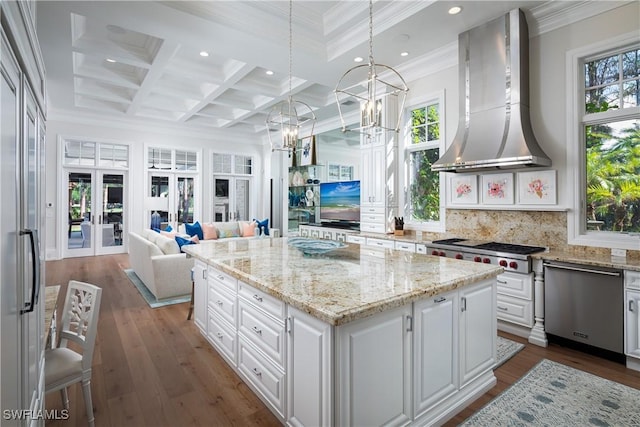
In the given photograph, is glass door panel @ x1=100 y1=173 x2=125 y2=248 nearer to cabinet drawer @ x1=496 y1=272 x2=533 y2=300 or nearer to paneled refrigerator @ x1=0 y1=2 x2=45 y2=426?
paneled refrigerator @ x1=0 y1=2 x2=45 y2=426

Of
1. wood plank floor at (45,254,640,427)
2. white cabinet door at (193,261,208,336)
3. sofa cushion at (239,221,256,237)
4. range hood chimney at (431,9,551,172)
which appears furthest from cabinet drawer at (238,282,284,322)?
sofa cushion at (239,221,256,237)

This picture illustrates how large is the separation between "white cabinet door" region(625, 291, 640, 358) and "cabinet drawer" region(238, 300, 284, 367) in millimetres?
2753

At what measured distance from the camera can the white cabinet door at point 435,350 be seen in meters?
1.85

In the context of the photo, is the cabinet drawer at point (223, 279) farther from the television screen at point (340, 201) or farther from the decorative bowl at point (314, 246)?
the television screen at point (340, 201)

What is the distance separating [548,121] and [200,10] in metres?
3.81

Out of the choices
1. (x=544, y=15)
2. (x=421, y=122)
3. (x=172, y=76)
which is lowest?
(x=421, y=122)

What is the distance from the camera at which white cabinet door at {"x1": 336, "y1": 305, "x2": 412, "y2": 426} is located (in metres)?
1.52

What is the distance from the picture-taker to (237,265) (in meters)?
2.38

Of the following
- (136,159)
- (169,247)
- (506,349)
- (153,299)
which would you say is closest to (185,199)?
(136,159)

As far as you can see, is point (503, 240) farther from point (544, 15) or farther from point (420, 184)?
point (544, 15)

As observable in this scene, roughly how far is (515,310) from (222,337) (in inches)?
110

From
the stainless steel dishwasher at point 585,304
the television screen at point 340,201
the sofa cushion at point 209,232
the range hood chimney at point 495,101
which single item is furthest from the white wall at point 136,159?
the stainless steel dishwasher at point 585,304

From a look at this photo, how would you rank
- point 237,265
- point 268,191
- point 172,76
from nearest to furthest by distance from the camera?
→ point 237,265
point 172,76
point 268,191

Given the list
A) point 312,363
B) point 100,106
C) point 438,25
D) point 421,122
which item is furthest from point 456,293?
point 100,106
